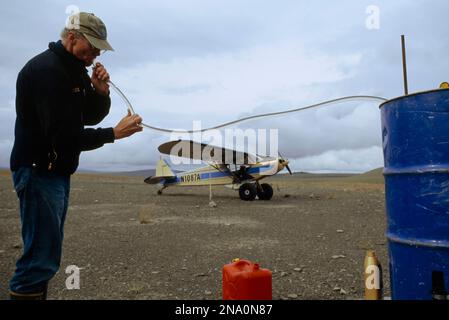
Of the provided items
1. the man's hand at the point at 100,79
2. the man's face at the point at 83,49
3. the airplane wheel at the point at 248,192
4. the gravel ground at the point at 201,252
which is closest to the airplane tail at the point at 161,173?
Result: the airplane wheel at the point at 248,192

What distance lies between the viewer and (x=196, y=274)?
12.5ft

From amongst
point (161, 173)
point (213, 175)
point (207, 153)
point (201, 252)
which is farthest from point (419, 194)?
point (161, 173)

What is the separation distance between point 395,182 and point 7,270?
12.4 feet

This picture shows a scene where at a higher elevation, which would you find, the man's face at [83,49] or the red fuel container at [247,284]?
the man's face at [83,49]

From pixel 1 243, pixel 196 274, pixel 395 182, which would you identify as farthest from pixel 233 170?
pixel 395 182

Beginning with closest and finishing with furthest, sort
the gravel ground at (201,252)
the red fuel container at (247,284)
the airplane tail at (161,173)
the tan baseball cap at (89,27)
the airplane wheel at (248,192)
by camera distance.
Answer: the tan baseball cap at (89,27) → the red fuel container at (247,284) → the gravel ground at (201,252) → the airplane wheel at (248,192) → the airplane tail at (161,173)

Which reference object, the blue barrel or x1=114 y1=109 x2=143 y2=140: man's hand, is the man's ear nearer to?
x1=114 y1=109 x2=143 y2=140: man's hand

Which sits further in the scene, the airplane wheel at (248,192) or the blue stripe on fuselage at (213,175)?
the blue stripe on fuselage at (213,175)

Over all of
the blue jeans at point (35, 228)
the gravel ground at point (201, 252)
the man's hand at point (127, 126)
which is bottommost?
the gravel ground at point (201, 252)

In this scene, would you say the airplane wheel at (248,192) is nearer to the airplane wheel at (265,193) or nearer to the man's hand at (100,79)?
the airplane wheel at (265,193)

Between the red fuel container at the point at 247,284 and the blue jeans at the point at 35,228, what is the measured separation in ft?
3.32

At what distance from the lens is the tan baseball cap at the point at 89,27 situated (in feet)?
6.73

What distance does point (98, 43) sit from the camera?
2076 millimetres

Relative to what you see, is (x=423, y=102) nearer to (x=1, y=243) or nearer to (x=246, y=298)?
(x=246, y=298)
